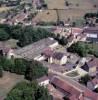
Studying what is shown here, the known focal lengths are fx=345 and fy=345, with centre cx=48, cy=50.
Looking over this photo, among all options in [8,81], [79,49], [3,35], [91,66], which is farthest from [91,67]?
[3,35]

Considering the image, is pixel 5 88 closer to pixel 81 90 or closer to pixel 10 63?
pixel 10 63

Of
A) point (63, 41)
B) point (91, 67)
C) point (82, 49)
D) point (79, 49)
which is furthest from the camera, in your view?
point (63, 41)

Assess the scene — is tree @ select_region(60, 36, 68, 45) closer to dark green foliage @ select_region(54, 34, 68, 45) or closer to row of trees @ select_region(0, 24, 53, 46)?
dark green foliage @ select_region(54, 34, 68, 45)

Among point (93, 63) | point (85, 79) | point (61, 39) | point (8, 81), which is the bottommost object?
point (8, 81)

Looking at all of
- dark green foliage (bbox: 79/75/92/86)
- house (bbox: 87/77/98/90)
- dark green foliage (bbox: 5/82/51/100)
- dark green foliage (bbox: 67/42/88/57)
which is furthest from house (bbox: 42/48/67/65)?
dark green foliage (bbox: 5/82/51/100)

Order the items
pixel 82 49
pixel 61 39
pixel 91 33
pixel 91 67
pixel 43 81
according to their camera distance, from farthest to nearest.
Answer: pixel 91 33
pixel 61 39
pixel 82 49
pixel 91 67
pixel 43 81

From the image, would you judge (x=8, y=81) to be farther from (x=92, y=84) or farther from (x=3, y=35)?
(x=3, y=35)

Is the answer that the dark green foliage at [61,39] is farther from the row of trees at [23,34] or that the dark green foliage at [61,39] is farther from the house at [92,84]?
the house at [92,84]
